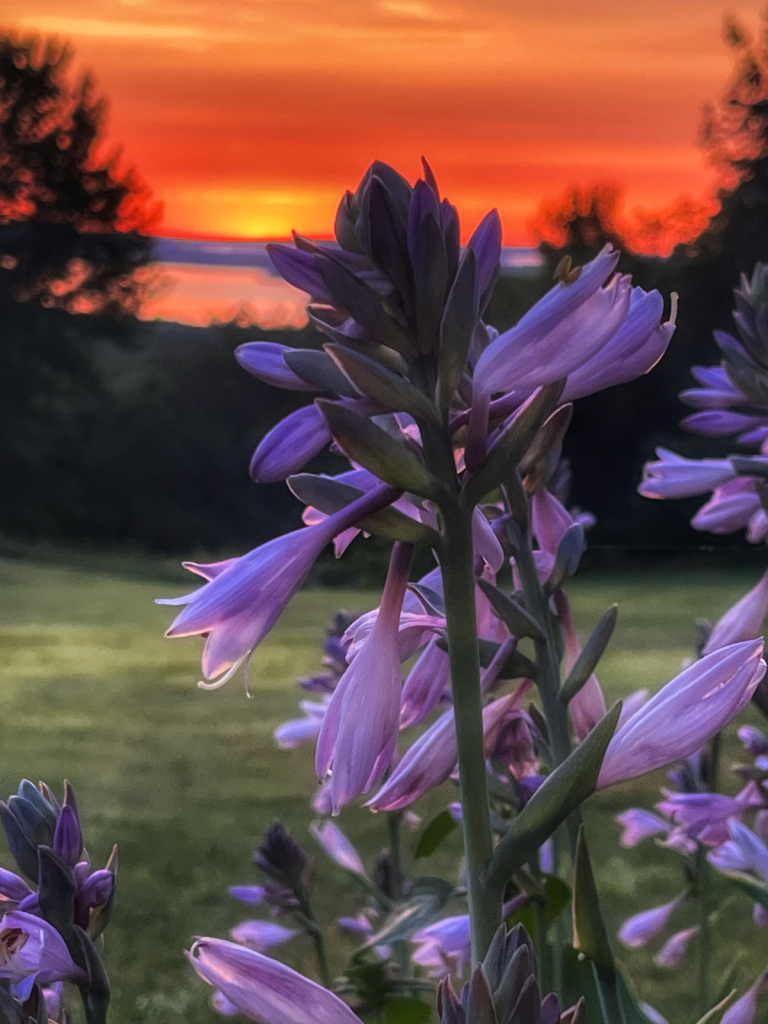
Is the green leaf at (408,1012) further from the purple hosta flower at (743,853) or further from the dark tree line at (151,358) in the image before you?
the dark tree line at (151,358)

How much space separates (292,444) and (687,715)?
0.13 metres

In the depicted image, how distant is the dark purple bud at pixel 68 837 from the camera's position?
1.30 ft

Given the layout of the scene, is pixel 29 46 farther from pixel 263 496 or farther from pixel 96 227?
pixel 263 496

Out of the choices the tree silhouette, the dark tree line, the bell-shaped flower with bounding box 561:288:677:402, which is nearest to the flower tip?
the bell-shaped flower with bounding box 561:288:677:402

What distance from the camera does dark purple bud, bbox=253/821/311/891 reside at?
83 centimetres

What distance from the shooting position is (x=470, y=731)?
28 centimetres

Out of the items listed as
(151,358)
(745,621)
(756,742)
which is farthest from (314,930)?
(151,358)

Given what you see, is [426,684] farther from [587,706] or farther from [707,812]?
[707,812]

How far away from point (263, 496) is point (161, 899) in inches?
218

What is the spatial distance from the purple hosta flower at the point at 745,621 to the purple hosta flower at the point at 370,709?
9.3 inches

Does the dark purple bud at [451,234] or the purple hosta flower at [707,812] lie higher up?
the dark purple bud at [451,234]

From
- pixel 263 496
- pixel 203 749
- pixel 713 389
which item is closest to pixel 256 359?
pixel 713 389

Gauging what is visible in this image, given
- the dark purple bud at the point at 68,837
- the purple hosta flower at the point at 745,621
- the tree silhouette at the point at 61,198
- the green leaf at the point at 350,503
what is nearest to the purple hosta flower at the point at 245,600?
the green leaf at the point at 350,503

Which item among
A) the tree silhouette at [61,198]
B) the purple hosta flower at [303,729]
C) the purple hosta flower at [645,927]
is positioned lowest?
the purple hosta flower at [645,927]
